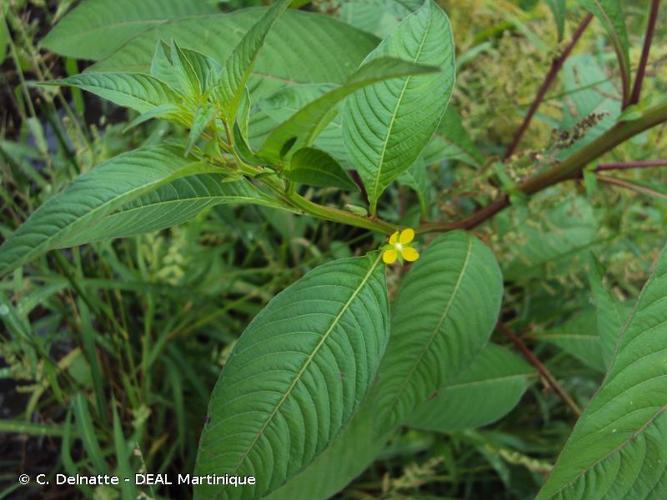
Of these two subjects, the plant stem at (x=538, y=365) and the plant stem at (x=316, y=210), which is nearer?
the plant stem at (x=316, y=210)

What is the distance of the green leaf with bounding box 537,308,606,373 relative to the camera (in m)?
1.28

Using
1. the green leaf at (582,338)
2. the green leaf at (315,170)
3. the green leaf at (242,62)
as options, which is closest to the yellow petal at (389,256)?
the green leaf at (315,170)

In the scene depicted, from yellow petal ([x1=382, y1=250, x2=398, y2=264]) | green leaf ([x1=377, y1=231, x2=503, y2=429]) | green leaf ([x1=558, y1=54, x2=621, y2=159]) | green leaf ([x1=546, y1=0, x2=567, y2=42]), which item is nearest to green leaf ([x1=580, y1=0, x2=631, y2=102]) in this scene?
green leaf ([x1=546, y1=0, x2=567, y2=42])

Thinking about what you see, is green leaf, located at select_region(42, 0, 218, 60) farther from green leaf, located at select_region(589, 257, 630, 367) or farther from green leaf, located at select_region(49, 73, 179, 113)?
green leaf, located at select_region(589, 257, 630, 367)

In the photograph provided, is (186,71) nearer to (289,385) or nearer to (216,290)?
(289,385)

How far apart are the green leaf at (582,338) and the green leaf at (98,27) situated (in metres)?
0.96

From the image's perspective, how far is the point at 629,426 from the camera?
0.64 meters

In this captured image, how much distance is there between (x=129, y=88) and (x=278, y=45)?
388 millimetres

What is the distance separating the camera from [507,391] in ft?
4.10

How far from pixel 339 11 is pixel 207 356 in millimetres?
869

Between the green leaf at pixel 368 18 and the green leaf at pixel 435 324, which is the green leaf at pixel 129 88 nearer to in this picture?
the green leaf at pixel 435 324

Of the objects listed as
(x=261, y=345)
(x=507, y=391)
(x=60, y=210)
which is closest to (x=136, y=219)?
(x=60, y=210)

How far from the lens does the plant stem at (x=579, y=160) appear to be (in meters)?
0.93

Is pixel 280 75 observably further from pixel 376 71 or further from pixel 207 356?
pixel 207 356
